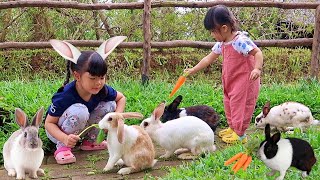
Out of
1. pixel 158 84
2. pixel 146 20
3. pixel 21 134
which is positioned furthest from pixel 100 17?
pixel 21 134

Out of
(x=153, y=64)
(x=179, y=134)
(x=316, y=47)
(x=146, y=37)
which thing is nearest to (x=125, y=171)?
(x=179, y=134)

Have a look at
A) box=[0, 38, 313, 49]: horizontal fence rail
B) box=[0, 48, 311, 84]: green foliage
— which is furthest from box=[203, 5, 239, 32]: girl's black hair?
box=[0, 48, 311, 84]: green foliage

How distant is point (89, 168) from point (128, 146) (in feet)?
1.44

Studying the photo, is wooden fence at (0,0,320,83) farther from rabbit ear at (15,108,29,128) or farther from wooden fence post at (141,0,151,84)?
rabbit ear at (15,108,29,128)

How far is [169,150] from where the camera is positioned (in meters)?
4.38

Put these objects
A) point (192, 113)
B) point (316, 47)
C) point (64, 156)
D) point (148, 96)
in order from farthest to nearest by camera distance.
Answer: point (316, 47) < point (148, 96) < point (192, 113) < point (64, 156)

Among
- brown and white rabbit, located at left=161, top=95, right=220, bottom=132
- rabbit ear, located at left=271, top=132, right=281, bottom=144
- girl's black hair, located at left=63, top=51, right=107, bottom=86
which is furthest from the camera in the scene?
brown and white rabbit, located at left=161, top=95, right=220, bottom=132

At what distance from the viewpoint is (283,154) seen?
309 centimetres

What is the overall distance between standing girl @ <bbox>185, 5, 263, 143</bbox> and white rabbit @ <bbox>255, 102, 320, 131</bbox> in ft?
1.22

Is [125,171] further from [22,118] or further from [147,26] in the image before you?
[147,26]

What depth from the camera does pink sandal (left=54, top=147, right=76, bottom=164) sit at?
4340mm

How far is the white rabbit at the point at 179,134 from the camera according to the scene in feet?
14.1

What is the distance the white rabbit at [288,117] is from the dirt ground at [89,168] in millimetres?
Answer: 684

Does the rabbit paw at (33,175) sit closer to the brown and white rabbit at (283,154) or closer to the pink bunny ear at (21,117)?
the pink bunny ear at (21,117)
